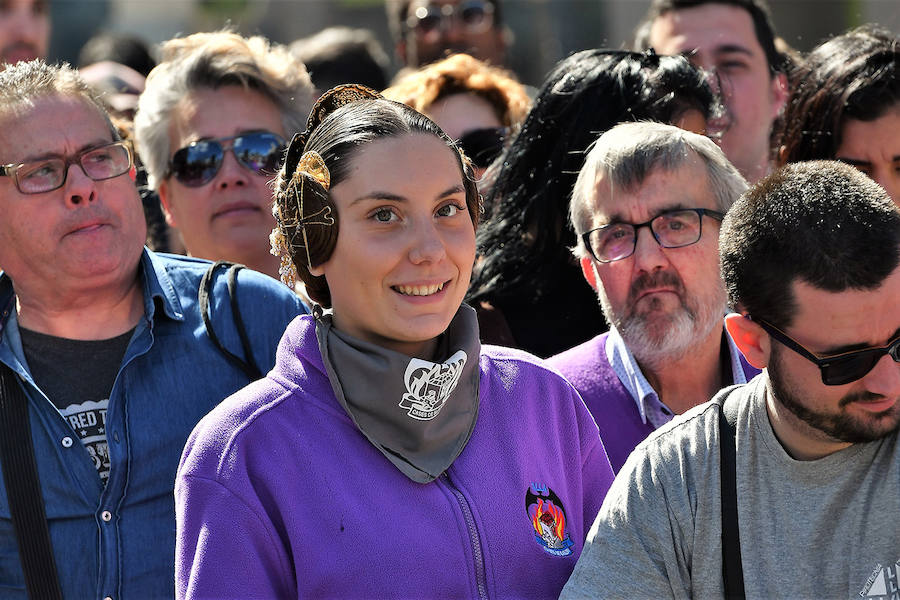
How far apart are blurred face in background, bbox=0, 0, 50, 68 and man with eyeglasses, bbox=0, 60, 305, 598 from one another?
2.32 meters

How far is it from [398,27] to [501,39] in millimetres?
578

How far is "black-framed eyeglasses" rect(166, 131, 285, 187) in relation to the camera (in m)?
3.95

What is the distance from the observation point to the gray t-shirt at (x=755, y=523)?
6.80 feet

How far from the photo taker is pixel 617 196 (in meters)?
3.02

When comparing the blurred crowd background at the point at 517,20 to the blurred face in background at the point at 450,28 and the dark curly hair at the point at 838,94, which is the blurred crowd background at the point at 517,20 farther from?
the dark curly hair at the point at 838,94

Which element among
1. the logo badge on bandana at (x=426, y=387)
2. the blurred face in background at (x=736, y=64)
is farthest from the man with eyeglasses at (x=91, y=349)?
the blurred face in background at (x=736, y=64)

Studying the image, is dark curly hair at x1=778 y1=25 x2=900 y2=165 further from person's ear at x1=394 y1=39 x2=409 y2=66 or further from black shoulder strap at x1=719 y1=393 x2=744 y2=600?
person's ear at x1=394 y1=39 x2=409 y2=66

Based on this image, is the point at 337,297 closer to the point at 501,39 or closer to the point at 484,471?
the point at 484,471

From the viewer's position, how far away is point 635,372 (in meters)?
3.02

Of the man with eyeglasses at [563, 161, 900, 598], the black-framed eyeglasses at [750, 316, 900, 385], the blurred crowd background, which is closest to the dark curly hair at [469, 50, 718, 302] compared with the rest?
the man with eyeglasses at [563, 161, 900, 598]

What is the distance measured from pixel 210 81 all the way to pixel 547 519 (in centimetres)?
231

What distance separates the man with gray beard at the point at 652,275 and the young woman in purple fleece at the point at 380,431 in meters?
0.46

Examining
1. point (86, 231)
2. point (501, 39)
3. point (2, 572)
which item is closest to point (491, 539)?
point (2, 572)

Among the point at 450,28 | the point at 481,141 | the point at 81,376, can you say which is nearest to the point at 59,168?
the point at 81,376
